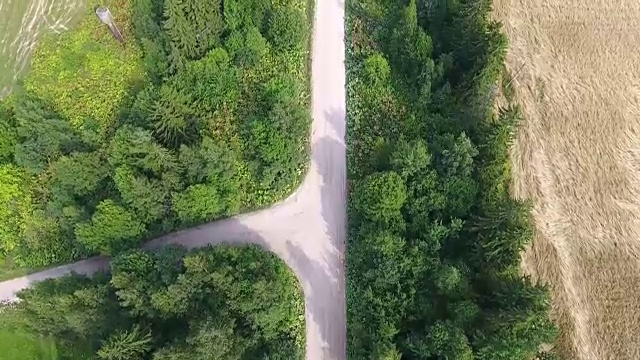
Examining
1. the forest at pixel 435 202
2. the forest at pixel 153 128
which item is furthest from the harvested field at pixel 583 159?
the forest at pixel 153 128

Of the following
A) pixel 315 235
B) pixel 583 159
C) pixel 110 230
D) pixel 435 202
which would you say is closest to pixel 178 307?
pixel 110 230

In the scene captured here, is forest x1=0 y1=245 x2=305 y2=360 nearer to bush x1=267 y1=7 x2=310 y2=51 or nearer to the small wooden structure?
bush x1=267 y1=7 x2=310 y2=51

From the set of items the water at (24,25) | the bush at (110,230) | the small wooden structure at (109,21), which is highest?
the water at (24,25)

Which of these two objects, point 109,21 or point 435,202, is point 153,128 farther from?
point 435,202

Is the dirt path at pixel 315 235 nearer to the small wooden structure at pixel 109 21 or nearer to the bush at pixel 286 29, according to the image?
the bush at pixel 286 29

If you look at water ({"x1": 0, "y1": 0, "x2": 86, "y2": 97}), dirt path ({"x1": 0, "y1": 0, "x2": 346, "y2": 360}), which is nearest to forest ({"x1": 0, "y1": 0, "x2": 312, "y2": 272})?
dirt path ({"x1": 0, "y1": 0, "x2": 346, "y2": 360})

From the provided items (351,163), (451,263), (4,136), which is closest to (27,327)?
(4,136)

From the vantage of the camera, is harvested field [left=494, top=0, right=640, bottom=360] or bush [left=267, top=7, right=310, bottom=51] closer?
harvested field [left=494, top=0, right=640, bottom=360]
